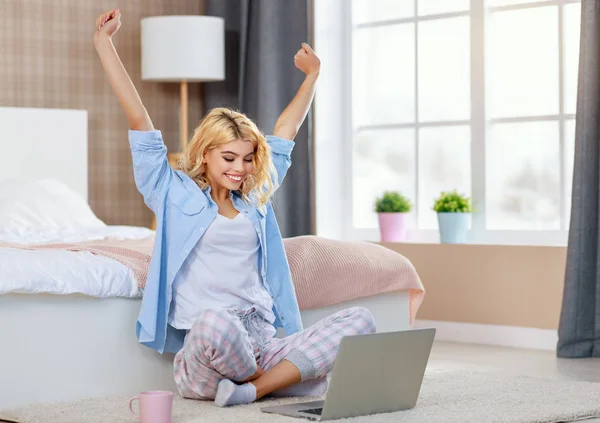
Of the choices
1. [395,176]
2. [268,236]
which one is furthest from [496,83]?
[268,236]

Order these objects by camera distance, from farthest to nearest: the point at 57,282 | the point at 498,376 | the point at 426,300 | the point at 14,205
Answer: the point at 426,300 < the point at 14,205 < the point at 498,376 < the point at 57,282

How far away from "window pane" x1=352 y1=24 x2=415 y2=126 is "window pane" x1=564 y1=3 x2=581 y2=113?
81 cm

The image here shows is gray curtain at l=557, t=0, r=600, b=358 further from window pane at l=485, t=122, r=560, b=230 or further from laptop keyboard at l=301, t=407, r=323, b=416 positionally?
laptop keyboard at l=301, t=407, r=323, b=416

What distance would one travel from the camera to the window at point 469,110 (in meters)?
4.67

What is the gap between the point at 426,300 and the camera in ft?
15.8

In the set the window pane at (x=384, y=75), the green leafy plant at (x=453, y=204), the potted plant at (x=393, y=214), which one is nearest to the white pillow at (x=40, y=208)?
the potted plant at (x=393, y=214)

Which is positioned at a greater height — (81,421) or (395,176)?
(395,176)

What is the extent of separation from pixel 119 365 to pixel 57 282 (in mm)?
318

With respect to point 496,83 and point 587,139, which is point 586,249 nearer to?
point 587,139

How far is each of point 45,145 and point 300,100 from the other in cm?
209

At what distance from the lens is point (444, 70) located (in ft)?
16.5

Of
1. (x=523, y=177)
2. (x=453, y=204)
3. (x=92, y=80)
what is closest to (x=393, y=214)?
(x=453, y=204)

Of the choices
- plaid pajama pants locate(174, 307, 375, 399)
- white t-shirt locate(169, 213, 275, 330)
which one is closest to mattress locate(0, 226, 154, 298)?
white t-shirt locate(169, 213, 275, 330)

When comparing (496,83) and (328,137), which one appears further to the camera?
(328,137)
